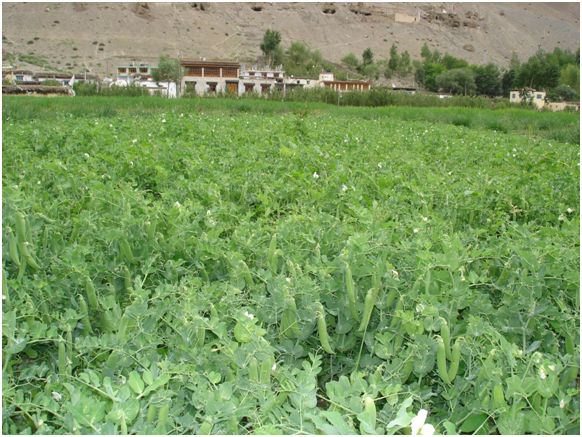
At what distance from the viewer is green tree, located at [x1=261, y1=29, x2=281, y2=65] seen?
107m

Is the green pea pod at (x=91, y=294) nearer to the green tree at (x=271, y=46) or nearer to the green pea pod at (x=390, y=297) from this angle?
the green pea pod at (x=390, y=297)

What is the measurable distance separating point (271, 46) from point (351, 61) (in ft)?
62.5

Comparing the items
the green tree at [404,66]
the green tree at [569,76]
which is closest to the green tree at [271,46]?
the green tree at [404,66]

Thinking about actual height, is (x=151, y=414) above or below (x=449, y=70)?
below

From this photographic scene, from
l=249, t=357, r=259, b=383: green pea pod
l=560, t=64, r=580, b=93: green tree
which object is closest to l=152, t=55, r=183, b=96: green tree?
l=560, t=64, r=580, b=93: green tree

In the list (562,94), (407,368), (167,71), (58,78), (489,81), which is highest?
(489,81)

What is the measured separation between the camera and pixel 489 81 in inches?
3597

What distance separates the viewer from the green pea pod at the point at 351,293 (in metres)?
2.20

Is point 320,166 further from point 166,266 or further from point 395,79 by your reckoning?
point 395,79

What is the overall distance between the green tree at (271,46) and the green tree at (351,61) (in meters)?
15.8

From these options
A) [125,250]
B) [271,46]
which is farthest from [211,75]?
[125,250]

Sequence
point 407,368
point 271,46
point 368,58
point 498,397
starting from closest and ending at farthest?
point 498,397 < point 407,368 < point 271,46 < point 368,58

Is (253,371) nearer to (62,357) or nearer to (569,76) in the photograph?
(62,357)

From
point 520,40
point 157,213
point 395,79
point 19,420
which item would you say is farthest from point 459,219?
A: point 520,40
